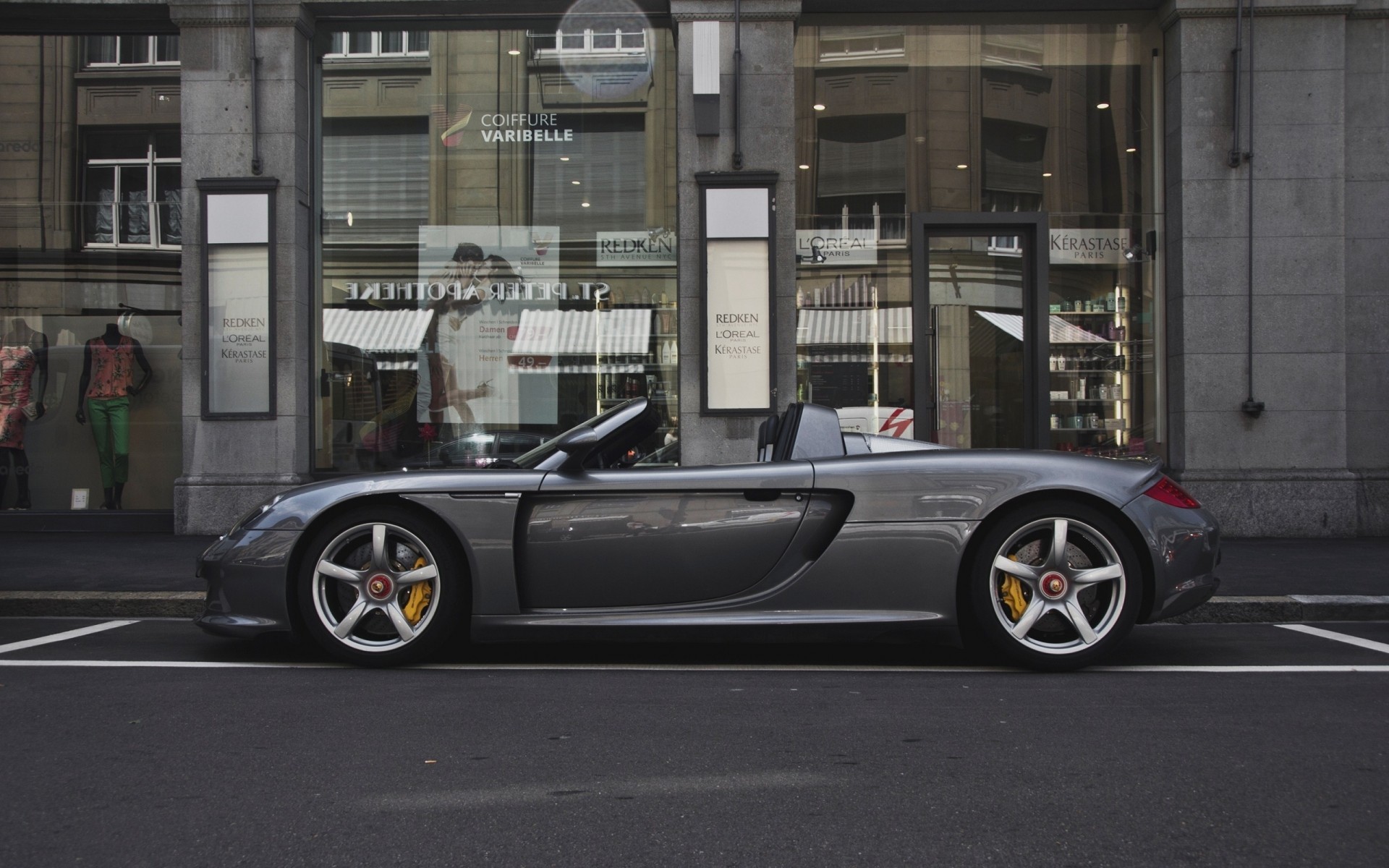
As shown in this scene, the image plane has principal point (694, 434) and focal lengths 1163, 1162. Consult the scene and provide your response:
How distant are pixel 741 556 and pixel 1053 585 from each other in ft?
3.97

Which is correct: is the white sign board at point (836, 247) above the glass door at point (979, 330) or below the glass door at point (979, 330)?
above

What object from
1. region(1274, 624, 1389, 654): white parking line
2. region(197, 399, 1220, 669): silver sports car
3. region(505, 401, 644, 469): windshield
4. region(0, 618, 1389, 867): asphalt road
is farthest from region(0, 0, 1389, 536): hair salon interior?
region(0, 618, 1389, 867): asphalt road

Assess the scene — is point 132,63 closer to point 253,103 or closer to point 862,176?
point 253,103

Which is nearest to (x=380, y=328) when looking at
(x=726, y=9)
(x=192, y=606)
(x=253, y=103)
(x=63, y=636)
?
(x=253, y=103)

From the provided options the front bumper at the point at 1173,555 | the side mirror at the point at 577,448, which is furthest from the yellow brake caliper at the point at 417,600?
the front bumper at the point at 1173,555

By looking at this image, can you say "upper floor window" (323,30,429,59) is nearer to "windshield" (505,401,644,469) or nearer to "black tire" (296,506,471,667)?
"windshield" (505,401,644,469)

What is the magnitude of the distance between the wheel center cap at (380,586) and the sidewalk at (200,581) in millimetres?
2274

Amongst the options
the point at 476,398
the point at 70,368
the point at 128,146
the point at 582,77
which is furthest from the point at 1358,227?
the point at 70,368

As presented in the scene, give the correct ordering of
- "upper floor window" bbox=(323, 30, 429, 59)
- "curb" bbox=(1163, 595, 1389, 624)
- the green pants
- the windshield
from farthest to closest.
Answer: the green pants
"upper floor window" bbox=(323, 30, 429, 59)
"curb" bbox=(1163, 595, 1389, 624)
the windshield

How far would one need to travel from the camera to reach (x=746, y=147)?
32.7 ft

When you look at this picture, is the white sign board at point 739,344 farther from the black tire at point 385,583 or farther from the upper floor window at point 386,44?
the black tire at point 385,583

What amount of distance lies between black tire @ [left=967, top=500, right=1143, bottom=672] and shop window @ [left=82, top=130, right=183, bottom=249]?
28.6 feet

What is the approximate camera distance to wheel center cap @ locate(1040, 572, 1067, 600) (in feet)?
14.7

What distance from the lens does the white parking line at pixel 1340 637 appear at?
5.21 metres
